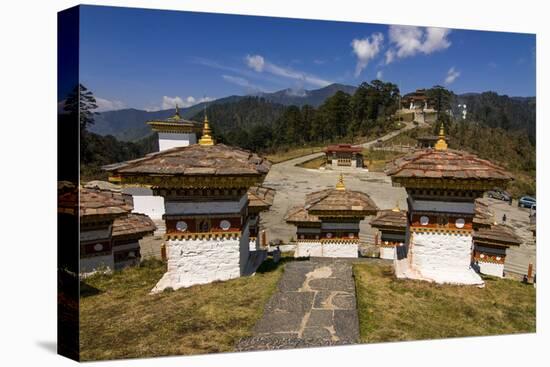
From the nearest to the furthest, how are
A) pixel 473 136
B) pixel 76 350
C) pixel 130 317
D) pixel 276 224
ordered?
pixel 76 350 < pixel 130 317 < pixel 276 224 < pixel 473 136

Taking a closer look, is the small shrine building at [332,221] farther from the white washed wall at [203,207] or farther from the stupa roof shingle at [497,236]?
the stupa roof shingle at [497,236]

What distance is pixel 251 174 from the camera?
5.25m

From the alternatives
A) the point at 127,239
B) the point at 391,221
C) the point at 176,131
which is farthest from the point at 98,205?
the point at 176,131

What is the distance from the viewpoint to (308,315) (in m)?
5.00

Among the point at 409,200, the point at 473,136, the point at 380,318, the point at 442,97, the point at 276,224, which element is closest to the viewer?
the point at 380,318

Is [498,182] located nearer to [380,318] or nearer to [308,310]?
[380,318]

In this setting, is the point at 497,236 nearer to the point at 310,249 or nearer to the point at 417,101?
the point at 310,249

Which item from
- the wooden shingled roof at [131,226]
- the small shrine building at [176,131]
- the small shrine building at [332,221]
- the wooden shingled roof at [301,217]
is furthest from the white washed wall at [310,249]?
the small shrine building at [176,131]

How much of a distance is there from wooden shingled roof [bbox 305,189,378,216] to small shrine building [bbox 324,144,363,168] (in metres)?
21.7

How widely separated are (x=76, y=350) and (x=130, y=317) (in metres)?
0.64

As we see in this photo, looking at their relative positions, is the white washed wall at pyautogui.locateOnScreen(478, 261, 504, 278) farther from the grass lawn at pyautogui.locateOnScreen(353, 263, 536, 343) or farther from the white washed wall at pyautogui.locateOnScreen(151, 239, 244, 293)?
the white washed wall at pyautogui.locateOnScreen(151, 239, 244, 293)

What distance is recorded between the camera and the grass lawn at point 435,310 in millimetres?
5203

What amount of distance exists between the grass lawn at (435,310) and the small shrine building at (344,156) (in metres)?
23.3

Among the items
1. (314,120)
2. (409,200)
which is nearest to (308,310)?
(409,200)
